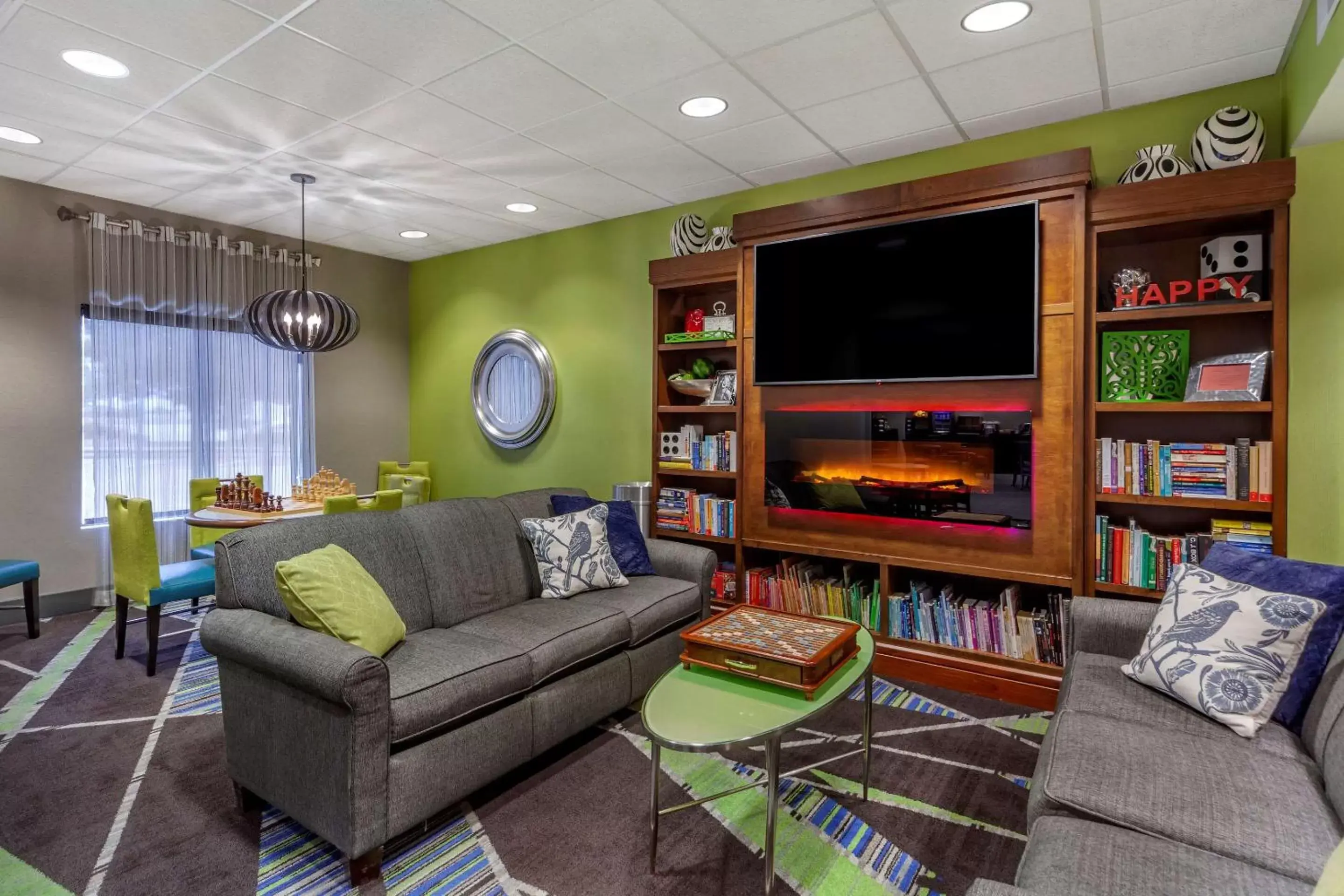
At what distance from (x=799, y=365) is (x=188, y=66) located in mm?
3053

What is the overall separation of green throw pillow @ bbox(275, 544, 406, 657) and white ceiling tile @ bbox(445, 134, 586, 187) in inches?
90.5

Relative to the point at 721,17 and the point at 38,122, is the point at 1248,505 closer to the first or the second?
the point at 721,17

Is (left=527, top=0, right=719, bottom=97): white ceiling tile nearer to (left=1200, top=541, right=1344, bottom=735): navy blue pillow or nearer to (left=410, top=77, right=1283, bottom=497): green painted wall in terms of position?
(left=410, top=77, right=1283, bottom=497): green painted wall

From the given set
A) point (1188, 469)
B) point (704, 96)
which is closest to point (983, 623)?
point (1188, 469)

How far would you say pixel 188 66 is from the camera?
2.83 m

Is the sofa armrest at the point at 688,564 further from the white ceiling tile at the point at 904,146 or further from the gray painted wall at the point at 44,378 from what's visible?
the gray painted wall at the point at 44,378

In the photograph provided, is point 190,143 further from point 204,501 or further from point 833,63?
point 833,63

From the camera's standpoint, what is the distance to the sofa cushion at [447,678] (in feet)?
6.80

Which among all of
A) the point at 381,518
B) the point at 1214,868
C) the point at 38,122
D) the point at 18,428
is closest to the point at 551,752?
the point at 381,518

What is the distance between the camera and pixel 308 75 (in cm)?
289

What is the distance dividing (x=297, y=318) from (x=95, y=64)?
1660 millimetres

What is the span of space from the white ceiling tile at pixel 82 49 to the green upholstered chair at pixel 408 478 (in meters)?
2.71

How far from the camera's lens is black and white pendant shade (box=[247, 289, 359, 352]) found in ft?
A: 14.1

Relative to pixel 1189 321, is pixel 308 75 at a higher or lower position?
higher
